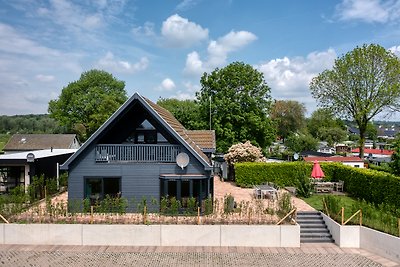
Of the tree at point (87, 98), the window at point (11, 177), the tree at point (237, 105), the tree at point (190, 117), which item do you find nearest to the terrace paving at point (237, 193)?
the tree at point (237, 105)

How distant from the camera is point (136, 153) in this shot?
709 inches

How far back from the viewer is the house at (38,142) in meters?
47.4

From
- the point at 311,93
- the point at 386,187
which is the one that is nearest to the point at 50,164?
the point at 386,187

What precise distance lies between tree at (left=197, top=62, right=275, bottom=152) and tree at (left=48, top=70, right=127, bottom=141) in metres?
20.2

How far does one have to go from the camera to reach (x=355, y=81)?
35500 millimetres

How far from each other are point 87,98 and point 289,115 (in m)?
45.6

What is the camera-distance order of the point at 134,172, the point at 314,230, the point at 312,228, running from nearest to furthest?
1. the point at 314,230
2. the point at 312,228
3. the point at 134,172

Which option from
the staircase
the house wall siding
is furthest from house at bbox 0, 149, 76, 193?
the staircase

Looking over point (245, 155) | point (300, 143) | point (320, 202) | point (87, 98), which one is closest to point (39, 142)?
point (87, 98)

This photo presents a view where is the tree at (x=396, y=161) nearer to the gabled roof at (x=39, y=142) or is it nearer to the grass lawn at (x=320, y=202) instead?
the grass lawn at (x=320, y=202)

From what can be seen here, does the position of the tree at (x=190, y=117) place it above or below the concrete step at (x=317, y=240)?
above

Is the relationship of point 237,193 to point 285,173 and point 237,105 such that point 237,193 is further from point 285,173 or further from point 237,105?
point 237,105

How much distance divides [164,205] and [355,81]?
27766 mm

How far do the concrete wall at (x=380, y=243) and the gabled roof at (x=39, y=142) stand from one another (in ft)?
135
